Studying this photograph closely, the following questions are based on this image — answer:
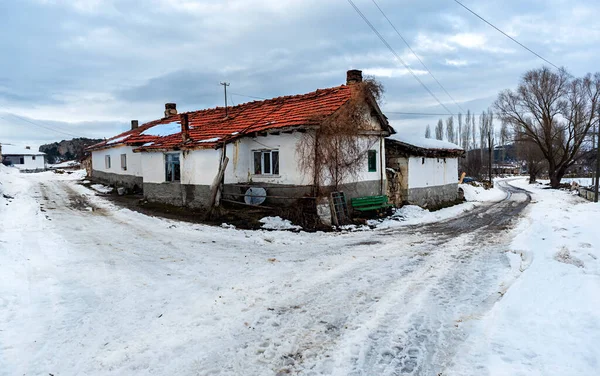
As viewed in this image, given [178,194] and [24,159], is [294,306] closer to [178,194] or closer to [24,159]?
[178,194]

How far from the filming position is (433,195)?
2172 cm

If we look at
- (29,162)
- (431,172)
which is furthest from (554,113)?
(29,162)

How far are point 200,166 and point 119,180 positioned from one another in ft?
43.6

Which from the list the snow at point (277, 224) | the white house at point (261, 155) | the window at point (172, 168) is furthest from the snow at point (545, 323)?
the window at point (172, 168)

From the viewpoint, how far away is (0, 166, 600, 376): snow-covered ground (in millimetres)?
4340

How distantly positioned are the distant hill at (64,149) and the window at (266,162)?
78937 millimetres

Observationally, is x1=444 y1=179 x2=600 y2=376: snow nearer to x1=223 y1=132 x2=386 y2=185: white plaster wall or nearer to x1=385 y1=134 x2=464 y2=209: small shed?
x1=223 y1=132 x2=386 y2=185: white plaster wall

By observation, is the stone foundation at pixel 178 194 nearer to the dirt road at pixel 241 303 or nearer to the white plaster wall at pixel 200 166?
the white plaster wall at pixel 200 166

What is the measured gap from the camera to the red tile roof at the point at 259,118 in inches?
594

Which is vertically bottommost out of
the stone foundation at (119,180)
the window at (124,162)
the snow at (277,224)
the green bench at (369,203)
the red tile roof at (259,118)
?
the snow at (277,224)

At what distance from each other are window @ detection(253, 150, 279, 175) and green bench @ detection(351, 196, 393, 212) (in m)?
3.49

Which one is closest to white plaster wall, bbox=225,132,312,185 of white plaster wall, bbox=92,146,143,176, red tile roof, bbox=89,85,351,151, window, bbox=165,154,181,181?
red tile roof, bbox=89,85,351,151

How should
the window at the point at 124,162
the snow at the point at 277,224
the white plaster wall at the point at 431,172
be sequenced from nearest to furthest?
the snow at the point at 277,224, the white plaster wall at the point at 431,172, the window at the point at 124,162

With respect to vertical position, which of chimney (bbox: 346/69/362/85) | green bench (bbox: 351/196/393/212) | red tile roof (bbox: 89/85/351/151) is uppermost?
chimney (bbox: 346/69/362/85)
